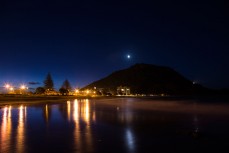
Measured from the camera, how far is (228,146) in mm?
12094

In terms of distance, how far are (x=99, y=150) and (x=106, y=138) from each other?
295cm

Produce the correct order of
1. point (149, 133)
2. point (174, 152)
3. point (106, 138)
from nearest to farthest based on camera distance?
point (174, 152) → point (106, 138) → point (149, 133)

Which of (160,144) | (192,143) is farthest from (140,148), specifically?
(192,143)

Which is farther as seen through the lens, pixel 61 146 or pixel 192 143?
pixel 192 143

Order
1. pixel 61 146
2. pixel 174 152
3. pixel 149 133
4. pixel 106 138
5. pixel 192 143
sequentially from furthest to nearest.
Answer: pixel 149 133, pixel 106 138, pixel 192 143, pixel 61 146, pixel 174 152

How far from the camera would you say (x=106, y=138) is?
45.6 feet

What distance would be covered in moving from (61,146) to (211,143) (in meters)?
6.43

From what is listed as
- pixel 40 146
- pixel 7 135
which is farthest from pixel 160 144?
pixel 7 135

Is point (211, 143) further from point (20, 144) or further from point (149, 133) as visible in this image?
point (20, 144)

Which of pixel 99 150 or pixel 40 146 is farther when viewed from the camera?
pixel 40 146

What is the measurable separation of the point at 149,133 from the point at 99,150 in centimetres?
522

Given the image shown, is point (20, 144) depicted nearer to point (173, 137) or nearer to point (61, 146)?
point (61, 146)

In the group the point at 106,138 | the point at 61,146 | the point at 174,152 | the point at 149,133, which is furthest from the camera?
the point at 149,133

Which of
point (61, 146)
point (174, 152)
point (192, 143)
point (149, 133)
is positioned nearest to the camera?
point (174, 152)
